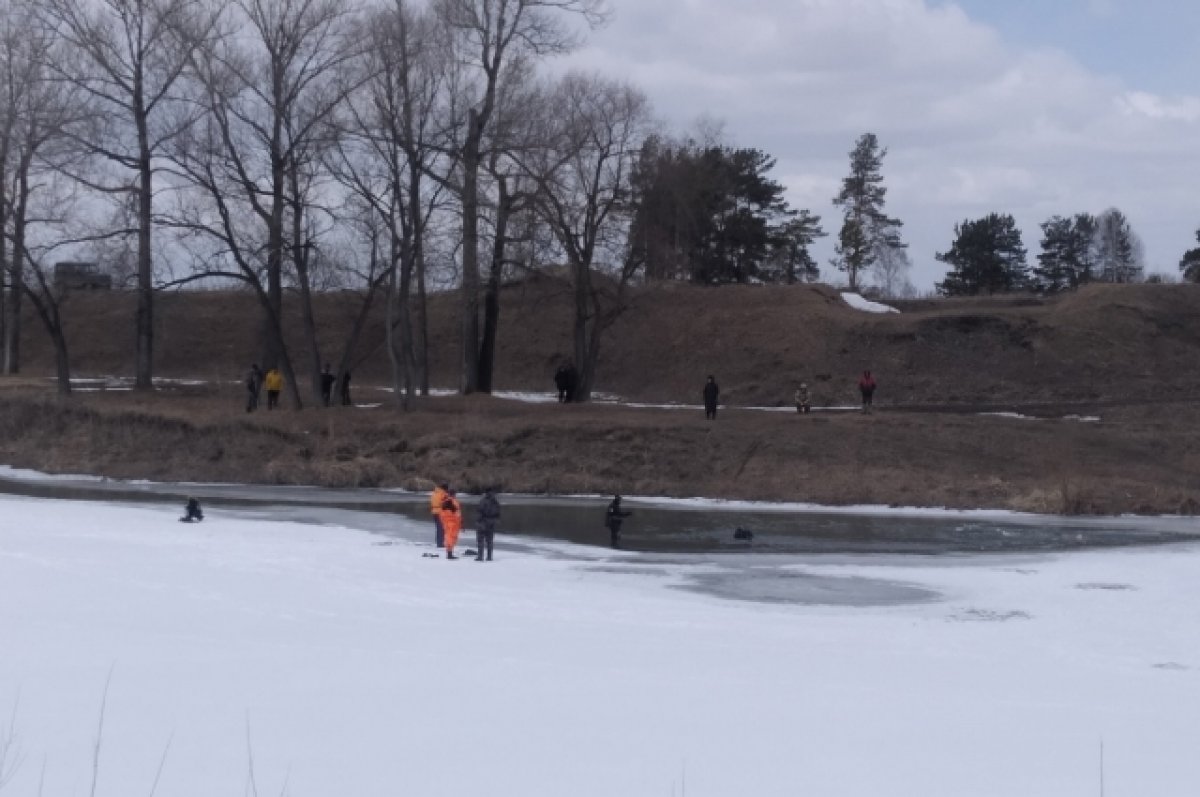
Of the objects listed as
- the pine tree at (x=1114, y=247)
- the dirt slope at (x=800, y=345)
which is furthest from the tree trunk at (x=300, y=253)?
the pine tree at (x=1114, y=247)

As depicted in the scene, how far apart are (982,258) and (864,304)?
15.1 metres

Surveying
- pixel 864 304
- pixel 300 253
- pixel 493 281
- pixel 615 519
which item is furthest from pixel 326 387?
pixel 864 304

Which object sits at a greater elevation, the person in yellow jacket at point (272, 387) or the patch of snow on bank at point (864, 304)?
the patch of snow on bank at point (864, 304)

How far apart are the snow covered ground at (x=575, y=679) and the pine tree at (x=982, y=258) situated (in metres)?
61.9

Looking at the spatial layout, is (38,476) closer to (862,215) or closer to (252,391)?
(252,391)

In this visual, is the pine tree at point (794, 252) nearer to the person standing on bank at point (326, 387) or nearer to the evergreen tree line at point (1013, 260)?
the evergreen tree line at point (1013, 260)

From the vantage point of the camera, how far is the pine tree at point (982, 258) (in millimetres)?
84000

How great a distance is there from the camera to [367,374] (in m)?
72.6

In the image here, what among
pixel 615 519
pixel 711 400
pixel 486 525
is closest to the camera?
pixel 486 525

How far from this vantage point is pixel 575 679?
1424cm

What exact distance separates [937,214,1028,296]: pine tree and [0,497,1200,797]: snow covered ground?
6187 centimetres

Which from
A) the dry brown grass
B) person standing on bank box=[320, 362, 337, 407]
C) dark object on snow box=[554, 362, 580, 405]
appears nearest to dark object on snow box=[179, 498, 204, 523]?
the dry brown grass

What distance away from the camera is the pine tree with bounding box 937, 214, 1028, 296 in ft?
276

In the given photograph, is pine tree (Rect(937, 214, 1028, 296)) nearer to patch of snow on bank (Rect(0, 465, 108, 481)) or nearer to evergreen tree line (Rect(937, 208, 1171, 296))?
evergreen tree line (Rect(937, 208, 1171, 296))
